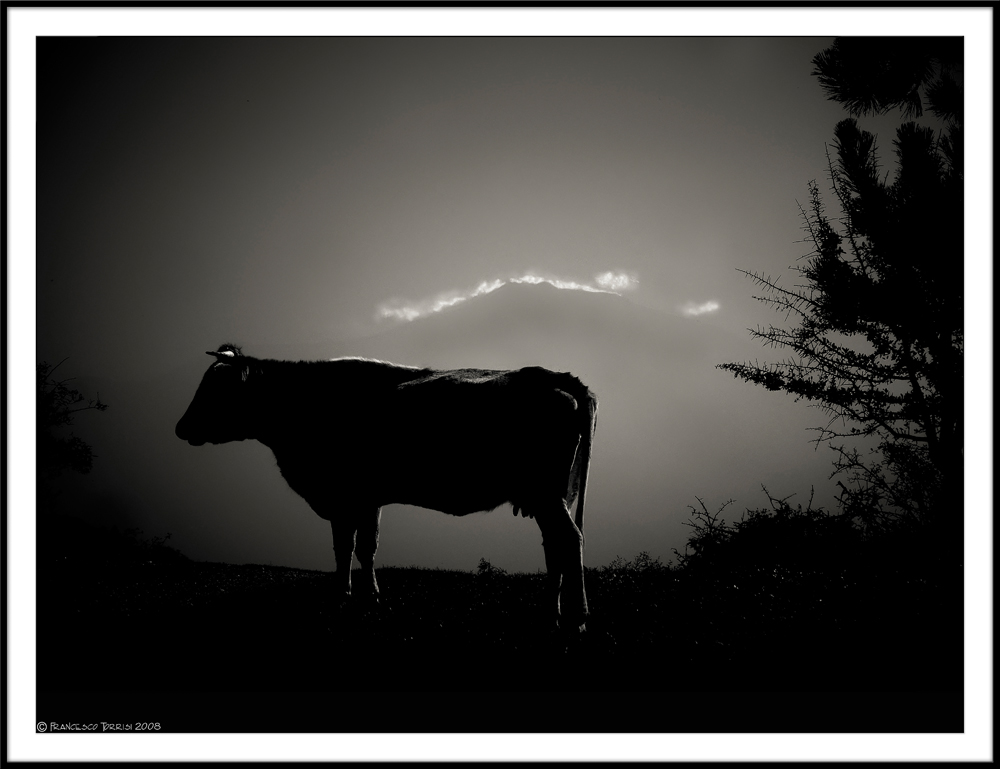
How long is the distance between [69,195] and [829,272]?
6907mm

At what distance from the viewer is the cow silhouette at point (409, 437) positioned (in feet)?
11.1

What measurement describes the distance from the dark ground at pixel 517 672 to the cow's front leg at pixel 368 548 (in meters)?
0.96

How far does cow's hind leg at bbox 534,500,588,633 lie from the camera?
3.24m

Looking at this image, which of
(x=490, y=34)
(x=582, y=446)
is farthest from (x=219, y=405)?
(x=490, y=34)

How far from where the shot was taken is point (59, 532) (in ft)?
16.0

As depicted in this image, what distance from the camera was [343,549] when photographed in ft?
14.8

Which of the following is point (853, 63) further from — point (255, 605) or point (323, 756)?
point (255, 605)

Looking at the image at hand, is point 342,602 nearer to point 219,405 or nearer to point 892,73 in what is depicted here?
point 219,405

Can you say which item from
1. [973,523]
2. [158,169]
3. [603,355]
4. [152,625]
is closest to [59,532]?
[152,625]

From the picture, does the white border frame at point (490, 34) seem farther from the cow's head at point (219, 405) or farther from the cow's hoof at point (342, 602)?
the cow's head at point (219, 405)

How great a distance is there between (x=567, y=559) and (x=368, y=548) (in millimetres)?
2211

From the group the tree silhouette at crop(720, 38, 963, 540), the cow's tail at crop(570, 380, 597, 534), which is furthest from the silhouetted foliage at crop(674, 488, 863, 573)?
the cow's tail at crop(570, 380, 597, 534)

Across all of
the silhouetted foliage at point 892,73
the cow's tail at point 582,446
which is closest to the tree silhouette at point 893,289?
the silhouetted foliage at point 892,73

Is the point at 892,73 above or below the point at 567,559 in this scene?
above
